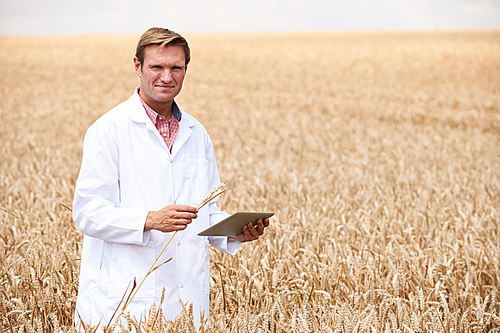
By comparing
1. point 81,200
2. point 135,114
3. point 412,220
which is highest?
point 135,114

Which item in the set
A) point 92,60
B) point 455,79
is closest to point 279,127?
point 455,79

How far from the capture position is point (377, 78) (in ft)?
74.6

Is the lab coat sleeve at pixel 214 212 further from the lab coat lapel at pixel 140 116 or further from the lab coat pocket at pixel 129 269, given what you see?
the lab coat pocket at pixel 129 269

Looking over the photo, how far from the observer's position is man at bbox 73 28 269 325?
217 cm

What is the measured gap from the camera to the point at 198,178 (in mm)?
2416

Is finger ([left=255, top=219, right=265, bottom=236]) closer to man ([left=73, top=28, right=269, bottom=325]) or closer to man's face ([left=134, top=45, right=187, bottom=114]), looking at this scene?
man ([left=73, top=28, right=269, bottom=325])

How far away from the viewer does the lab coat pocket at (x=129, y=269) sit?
88.0 inches

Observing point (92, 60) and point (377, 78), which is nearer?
point (377, 78)

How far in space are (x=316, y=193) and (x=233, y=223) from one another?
398cm

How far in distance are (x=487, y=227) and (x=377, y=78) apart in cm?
1885

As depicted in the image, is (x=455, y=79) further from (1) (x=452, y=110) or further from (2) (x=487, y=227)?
(2) (x=487, y=227)

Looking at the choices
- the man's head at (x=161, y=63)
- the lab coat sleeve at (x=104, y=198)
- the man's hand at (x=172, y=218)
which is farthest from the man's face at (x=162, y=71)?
the man's hand at (x=172, y=218)

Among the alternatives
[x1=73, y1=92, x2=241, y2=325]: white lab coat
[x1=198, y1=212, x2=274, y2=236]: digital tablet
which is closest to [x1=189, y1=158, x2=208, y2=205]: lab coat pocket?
[x1=73, y1=92, x2=241, y2=325]: white lab coat

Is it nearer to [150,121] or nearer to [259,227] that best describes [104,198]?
[150,121]
